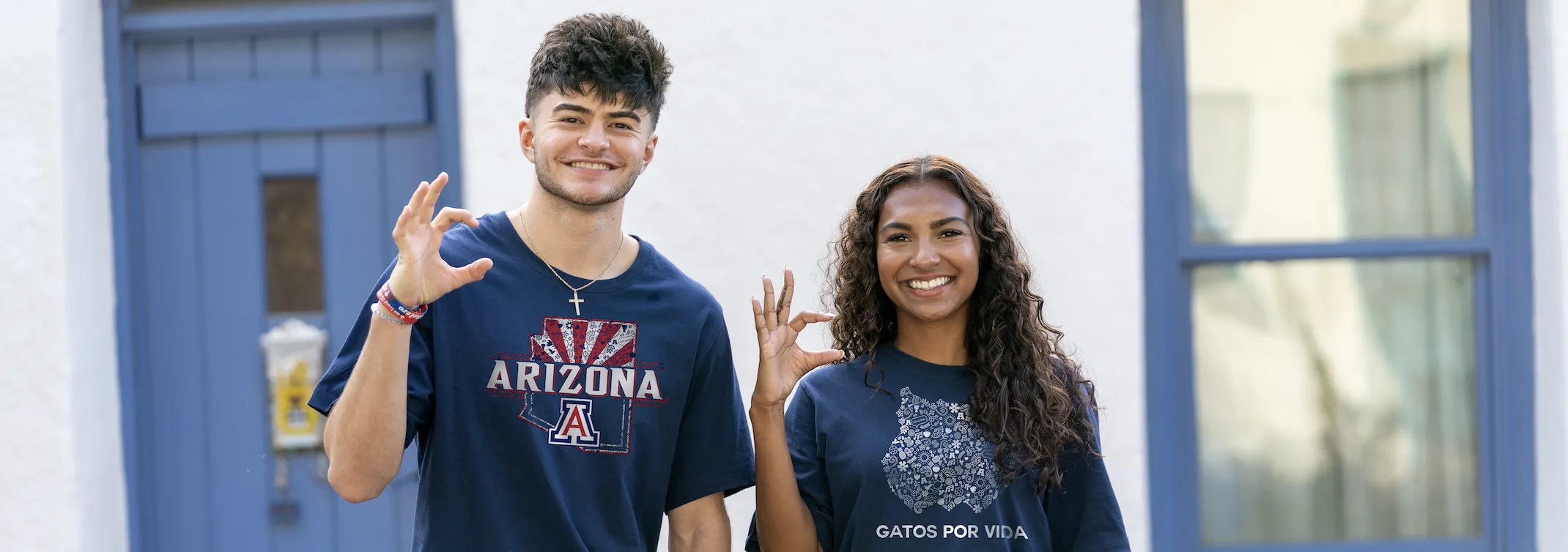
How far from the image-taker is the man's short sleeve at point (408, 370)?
2023 millimetres

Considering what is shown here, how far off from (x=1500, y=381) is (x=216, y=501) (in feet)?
12.6

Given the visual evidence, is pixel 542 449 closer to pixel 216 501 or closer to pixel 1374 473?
pixel 216 501

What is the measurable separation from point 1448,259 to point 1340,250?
334 mm

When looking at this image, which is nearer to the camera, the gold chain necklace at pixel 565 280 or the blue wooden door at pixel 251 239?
the gold chain necklace at pixel 565 280

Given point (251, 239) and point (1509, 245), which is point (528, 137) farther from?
point (1509, 245)

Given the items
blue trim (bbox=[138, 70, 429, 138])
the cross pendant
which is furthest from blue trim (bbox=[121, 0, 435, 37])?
the cross pendant

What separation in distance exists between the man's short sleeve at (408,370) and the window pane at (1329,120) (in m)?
2.41

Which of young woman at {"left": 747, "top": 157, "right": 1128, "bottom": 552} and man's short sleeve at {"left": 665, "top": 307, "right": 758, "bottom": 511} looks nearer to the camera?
young woman at {"left": 747, "top": 157, "right": 1128, "bottom": 552}

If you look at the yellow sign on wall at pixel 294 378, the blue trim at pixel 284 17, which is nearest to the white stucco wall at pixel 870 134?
the blue trim at pixel 284 17

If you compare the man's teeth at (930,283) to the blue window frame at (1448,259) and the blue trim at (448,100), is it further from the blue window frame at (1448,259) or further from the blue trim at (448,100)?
the blue trim at (448,100)

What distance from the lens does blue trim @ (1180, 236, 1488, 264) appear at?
361cm

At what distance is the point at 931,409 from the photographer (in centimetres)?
226

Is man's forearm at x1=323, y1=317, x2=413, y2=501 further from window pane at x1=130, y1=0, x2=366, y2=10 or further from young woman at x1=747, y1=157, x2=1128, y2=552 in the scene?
window pane at x1=130, y1=0, x2=366, y2=10

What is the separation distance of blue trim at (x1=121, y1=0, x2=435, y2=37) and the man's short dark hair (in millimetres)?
1540
